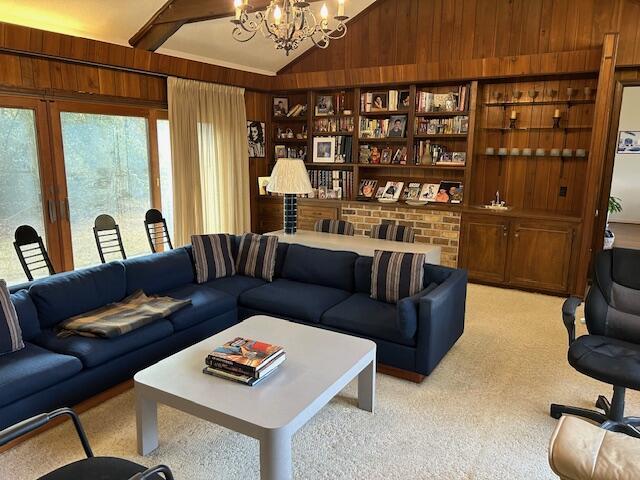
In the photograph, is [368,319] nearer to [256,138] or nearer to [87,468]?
[87,468]

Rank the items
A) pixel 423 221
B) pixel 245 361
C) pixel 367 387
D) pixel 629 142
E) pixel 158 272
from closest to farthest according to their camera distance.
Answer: pixel 245 361, pixel 367 387, pixel 158 272, pixel 423 221, pixel 629 142

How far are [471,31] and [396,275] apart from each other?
3.50 metres

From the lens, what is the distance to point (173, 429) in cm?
258

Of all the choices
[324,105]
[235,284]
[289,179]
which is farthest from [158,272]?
[324,105]

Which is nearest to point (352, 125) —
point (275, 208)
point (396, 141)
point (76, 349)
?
point (396, 141)

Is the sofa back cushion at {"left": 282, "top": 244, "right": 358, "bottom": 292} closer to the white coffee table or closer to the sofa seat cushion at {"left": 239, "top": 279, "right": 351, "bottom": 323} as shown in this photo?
the sofa seat cushion at {"left": 239, "top": 279, "right": 351, "bottom": 323}

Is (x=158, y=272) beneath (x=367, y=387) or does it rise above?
above

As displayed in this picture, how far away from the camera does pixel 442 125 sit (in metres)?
5.59

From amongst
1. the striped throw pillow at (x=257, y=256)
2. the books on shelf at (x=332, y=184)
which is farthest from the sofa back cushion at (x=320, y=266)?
the books on shelf at (x=332, y=184)

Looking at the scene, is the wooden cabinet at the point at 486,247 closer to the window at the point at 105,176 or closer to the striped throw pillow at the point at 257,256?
the striped throw pillow at the point at 257,256

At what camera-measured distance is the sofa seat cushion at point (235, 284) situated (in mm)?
3861

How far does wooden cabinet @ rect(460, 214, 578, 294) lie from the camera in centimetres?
481

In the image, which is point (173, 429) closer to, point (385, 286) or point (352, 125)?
point (385, 286)

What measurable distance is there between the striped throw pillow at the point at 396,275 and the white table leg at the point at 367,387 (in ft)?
2.89
